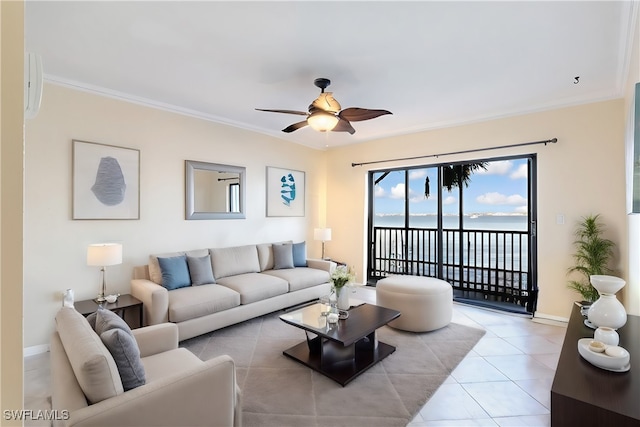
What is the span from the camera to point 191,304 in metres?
3.06

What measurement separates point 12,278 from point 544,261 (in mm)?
4721

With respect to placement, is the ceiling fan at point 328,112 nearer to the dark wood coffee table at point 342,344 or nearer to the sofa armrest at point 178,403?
the dark wood coffee table at point 342,344

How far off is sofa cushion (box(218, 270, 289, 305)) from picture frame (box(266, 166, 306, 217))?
4.60 ft

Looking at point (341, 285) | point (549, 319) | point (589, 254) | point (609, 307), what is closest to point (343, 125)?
point (341, 285)

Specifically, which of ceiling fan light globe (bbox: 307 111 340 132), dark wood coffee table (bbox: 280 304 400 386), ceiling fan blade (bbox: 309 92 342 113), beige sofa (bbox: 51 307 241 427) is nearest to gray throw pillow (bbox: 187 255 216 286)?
dark wood coffee table (bbox: 280 304 400 386)

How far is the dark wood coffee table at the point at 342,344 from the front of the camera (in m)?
2.45

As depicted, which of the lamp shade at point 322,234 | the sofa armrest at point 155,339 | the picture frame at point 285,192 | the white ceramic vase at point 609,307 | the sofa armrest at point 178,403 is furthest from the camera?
the lamp shade at point 322,234

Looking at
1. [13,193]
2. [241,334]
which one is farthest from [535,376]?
[13,193]

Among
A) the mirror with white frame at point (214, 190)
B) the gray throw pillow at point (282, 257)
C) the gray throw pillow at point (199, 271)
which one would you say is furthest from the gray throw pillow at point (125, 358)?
the gray throw pillow at point (282, 257)

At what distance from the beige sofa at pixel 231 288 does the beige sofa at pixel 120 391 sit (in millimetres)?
1296

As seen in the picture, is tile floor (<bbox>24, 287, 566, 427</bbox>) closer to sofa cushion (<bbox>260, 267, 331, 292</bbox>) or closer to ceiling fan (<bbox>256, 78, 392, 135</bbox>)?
sofa cushion (<bbox>260, 267, 331, 292</bbox>)

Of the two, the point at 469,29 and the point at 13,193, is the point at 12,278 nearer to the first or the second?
the point at 13,193

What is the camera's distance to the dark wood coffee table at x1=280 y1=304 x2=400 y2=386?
2.45 metres

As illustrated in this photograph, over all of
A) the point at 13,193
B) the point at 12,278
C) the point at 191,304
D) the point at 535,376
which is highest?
the point at 13,193
